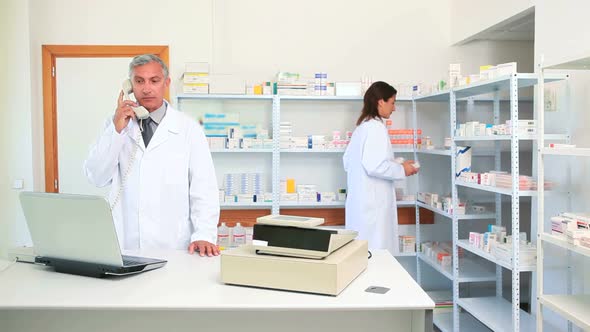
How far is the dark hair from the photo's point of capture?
3975 mm

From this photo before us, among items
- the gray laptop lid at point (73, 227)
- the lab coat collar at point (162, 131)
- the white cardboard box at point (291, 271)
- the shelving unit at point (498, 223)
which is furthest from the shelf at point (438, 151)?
the gray laptop lid at point (73, 227)

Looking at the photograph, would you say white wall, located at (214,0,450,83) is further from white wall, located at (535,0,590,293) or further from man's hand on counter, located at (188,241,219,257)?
man's hand on counter, located at (188,241,219,257)

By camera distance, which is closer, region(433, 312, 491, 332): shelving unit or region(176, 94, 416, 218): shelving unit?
region(433, 312, 491, 332): shelving unit

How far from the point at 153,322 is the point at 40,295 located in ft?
1.17

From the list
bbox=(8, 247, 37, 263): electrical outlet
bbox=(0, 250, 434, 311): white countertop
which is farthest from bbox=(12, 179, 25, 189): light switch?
bbox=(0, 250, 434, 311): white countertop

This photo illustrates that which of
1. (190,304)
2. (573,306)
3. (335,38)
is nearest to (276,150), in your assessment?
(335,38)

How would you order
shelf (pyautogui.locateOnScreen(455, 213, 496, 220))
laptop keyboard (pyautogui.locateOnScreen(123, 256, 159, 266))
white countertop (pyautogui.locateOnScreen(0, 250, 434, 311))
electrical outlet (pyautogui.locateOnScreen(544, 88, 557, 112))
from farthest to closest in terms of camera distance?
1. shelf (pyautogui.locateOnScreen(455, 213, 496, 220))
2. electrical outlet (pyautogui.locateOnScreen(544, 88, 557, 112))
3. laptop keyboard (pyautogui.locateOnScreen(123, 256, 159, 266))
4. white countertop (pyautogui.locateOnScreen(0, 250, 434, 311))

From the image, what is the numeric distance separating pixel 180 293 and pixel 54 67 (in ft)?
11.6

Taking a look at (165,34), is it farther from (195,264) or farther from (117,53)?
(195,264)

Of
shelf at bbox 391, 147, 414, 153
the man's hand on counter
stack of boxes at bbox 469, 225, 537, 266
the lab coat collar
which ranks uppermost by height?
the lab coat collar

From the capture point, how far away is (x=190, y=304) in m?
1.51

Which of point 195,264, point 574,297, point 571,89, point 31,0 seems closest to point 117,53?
point 31,0

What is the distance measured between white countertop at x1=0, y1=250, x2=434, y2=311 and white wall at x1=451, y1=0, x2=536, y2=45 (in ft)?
8.22

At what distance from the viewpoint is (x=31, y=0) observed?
436 centimetres
